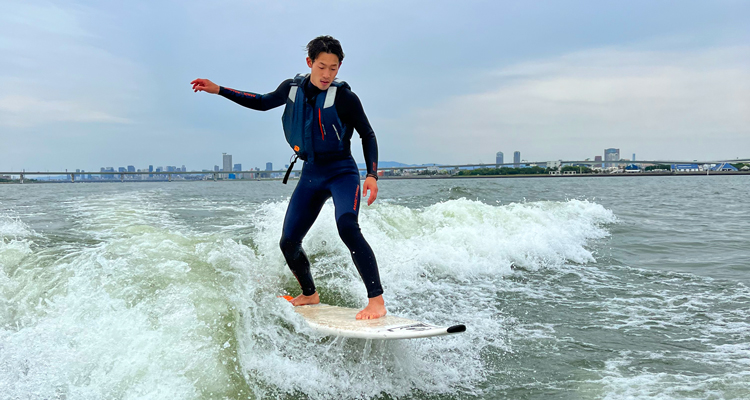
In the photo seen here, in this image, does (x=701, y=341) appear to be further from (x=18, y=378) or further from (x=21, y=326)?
(x=21, y=326)

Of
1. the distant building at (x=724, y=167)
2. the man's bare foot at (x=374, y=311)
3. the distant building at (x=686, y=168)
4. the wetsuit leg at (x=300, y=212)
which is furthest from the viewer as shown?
the distant building at (x=686, y=168)

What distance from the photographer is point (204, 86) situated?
377cm

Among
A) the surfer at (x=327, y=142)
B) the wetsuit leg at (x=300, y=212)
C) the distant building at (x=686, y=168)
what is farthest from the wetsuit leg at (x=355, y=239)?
the distant building at (x=686, y=168)

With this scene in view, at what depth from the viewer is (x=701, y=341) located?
4062mm

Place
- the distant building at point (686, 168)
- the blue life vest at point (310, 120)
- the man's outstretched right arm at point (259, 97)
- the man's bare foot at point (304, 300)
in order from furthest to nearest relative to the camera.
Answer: the distant building at point (686, 168) → the man's bare foot at point (304, 300) → the man's outstretched right arm at point (259, 97) → the blue life vest at point (310, 120)

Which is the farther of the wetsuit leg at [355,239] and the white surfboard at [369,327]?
the wetsuit leg at [355,239]

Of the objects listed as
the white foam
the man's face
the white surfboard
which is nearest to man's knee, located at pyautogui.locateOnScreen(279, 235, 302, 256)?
the white foam

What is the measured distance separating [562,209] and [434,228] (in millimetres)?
7205

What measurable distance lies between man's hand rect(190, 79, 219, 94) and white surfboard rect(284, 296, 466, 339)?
1.93 m

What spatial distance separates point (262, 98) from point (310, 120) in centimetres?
56

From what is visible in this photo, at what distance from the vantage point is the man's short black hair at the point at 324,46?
363cm

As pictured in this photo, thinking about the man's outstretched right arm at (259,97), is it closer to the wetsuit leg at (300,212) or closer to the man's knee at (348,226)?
the wetsuit leg at (300,212)

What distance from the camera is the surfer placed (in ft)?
12.1

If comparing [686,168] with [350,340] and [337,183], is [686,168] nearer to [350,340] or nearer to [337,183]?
[337,183]
